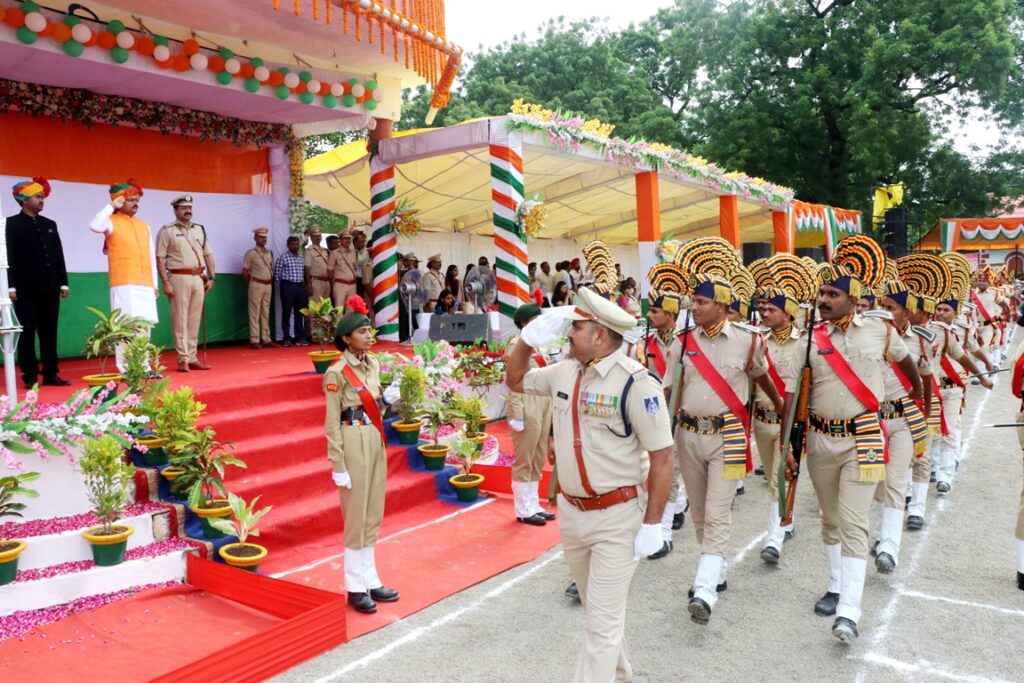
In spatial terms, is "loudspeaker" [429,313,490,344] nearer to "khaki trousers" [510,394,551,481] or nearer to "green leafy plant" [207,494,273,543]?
"khaki trousers" [510,394,551,481]

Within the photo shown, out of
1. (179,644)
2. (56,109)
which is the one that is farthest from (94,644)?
(56,109)

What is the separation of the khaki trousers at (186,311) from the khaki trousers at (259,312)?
2.44 m

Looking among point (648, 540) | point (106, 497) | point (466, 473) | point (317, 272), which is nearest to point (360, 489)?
point (106, 497)

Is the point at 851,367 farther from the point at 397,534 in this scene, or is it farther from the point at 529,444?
the point at 397,534

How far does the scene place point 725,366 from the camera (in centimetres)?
518

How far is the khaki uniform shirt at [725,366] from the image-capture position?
16.9 feet

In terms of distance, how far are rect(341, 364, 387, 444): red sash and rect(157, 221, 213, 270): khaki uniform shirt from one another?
4.65m

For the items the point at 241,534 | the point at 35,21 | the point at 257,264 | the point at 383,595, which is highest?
the point at 35,21

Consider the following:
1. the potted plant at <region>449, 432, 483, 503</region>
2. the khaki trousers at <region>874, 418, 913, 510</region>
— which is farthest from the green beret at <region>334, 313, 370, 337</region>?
the khaki trousers at <region>874, 418, 913, 510</region>

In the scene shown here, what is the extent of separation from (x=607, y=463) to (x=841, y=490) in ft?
6.37

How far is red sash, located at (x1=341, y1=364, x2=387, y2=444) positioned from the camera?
512 centimetres

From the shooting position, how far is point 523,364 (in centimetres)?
396

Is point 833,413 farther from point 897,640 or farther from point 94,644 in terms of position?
point 94,644

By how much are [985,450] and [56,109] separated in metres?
11.4
